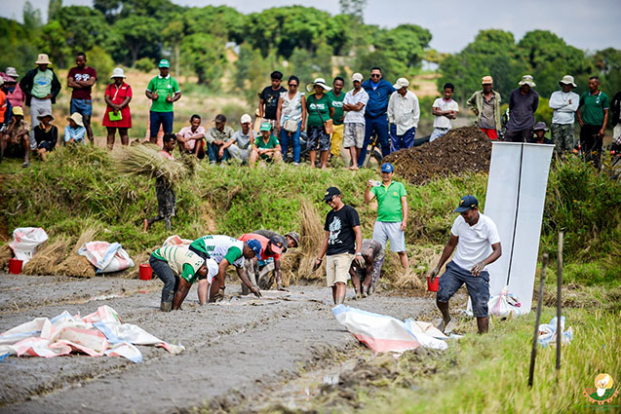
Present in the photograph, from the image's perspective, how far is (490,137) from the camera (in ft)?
57.6

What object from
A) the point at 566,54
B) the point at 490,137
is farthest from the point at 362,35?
the point at 490,137

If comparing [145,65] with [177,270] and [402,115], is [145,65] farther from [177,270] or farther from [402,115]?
[177,270]

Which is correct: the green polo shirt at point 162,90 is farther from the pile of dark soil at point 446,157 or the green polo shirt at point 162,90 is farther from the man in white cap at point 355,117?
the pile of dark soil at point 446,157

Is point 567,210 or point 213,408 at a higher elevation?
point 567,210

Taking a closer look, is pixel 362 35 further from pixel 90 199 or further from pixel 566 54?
pixel 90 199

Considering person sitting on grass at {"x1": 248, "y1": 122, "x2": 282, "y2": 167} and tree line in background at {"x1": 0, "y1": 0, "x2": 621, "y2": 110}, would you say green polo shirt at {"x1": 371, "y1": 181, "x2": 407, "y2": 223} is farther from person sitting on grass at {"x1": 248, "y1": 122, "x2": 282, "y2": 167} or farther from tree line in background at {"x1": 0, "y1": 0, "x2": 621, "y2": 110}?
tree line in background at {"x1": 0, "y1": 0, "x2": 621, "y2": 110}

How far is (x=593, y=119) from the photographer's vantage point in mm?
15977

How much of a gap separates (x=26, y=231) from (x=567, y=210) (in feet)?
35.8

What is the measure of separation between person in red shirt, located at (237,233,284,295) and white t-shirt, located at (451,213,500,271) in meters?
3.36

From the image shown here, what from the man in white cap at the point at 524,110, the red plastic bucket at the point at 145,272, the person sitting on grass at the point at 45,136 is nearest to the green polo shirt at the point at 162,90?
the person sitting on grass at the point at 45,136

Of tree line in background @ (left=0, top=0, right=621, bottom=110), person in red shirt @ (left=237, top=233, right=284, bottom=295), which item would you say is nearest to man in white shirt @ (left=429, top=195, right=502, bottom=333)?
person in red shirt @ (left=237, top=233, right=284, bottom=295)

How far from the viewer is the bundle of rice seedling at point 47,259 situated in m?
14.9

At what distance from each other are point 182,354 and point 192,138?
31.0ft

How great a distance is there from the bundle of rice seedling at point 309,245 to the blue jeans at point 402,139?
3.46 metres
